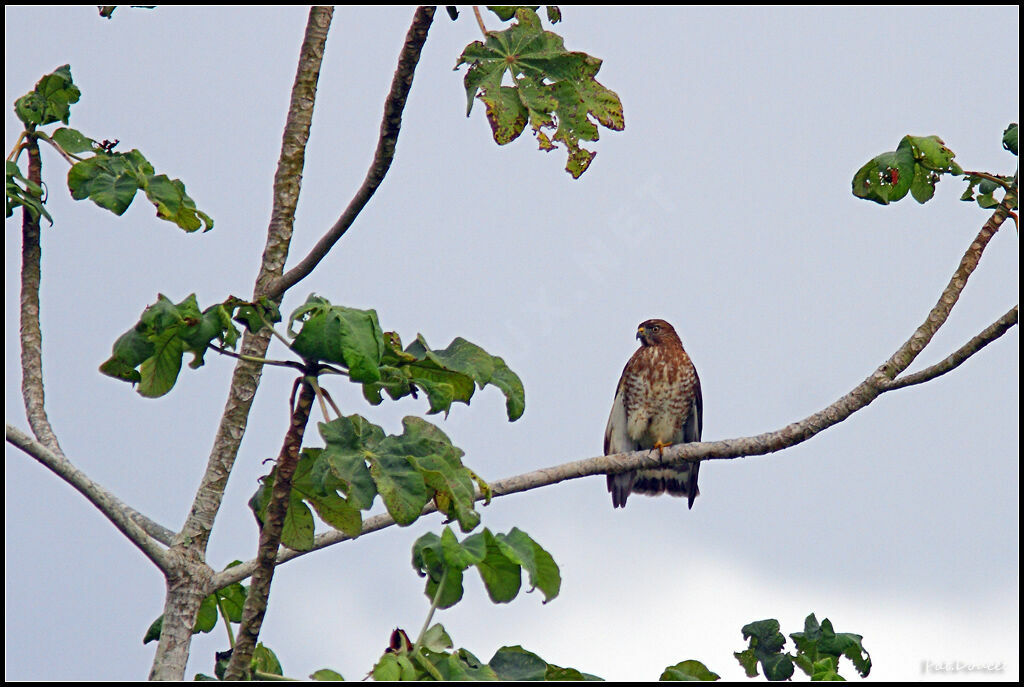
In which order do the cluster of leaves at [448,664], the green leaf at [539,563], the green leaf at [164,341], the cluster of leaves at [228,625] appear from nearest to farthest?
the green leaf at [164,341] < the cluster of leaves at [448,664] < the green leaf at [539,563] < the cluster of leaves at [228,625]

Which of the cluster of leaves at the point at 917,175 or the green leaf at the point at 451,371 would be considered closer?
the green leaf at the point at 451,371

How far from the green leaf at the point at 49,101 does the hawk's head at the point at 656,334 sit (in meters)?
5.69

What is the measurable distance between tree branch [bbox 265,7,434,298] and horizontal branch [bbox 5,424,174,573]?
0.97m

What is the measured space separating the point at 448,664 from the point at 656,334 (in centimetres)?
648

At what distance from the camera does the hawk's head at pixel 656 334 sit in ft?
32.2

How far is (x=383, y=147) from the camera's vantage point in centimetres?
450

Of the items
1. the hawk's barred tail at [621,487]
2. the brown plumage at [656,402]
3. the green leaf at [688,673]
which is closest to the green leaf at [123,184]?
the green leaf at [688,673]

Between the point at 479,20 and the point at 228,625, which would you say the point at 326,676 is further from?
the point at 479,20

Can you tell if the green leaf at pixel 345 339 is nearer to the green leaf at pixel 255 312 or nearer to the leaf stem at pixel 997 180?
the green leaf at pixel 255 312

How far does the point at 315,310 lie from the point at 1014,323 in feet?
9.74

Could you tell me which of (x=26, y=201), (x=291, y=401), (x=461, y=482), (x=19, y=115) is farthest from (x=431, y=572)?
(x=19, y=115)

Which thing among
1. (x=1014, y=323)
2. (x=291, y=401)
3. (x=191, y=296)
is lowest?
(x=291, y=401)

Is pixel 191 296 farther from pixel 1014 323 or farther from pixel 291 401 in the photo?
pixel 1014 323

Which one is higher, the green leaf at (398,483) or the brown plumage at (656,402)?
the brown plumage at (656,402)
